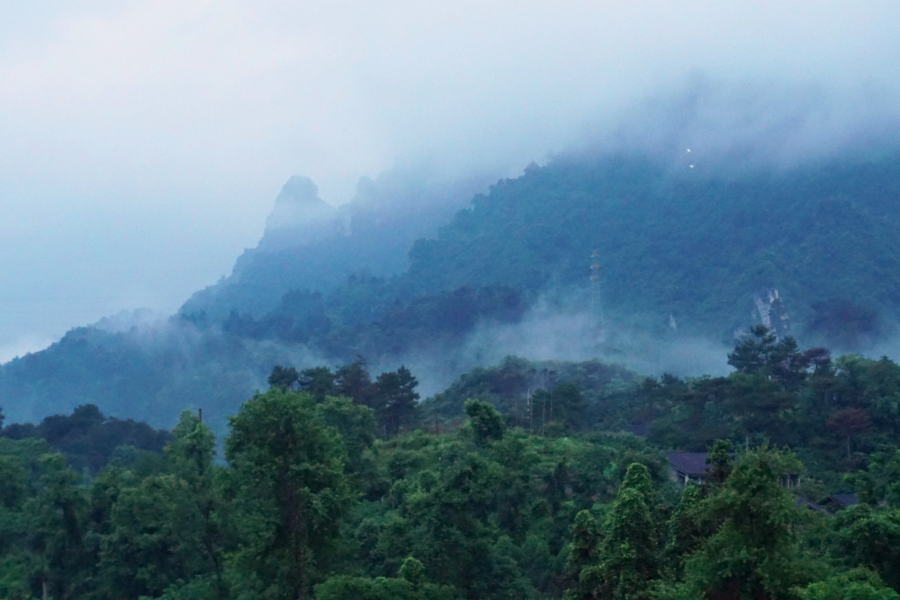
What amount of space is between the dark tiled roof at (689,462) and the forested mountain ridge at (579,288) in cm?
3800

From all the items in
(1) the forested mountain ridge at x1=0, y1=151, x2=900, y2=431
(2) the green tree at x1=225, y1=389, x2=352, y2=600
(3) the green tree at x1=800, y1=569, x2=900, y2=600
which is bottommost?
(3) the green tree at x1=800, y1=569, x2=900, y2=600

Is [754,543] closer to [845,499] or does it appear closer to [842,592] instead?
[842,592]

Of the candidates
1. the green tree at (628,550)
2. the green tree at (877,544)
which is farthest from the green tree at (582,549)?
the green tree at (877,544)

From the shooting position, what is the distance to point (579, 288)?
93.0m

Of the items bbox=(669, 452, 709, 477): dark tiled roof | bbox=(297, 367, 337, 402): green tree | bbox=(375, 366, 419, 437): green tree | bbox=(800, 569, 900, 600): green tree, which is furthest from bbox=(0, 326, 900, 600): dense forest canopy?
bbox=(297, 367, 337, 402): green tree

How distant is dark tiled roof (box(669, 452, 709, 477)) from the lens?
31.9 meters

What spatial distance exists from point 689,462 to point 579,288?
199ft

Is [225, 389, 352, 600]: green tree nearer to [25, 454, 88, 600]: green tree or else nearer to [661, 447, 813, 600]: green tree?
[661, 447, 813, 600]: green tree

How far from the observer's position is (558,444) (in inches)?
1443

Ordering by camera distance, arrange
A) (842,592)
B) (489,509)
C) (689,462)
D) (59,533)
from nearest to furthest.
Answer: (842,592), (489,509), (59,533), (689,462)

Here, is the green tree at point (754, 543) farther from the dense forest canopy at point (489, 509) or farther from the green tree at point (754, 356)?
the green tree at point (754, 356)

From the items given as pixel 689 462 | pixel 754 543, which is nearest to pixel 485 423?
pixel 689 462

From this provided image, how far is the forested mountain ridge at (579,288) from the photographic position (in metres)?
78.0

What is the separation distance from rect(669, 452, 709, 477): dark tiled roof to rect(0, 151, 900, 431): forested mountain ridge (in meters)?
38.0
